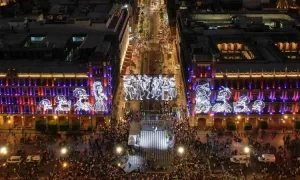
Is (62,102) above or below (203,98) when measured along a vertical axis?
below

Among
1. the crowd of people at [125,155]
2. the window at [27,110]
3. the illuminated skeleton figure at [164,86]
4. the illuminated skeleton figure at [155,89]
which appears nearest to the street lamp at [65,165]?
the crowd of people at [125,155]

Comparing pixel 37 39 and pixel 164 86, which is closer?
pixel 164 86

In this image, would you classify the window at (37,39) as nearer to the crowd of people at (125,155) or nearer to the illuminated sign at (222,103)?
the crowd of people at (125,155)

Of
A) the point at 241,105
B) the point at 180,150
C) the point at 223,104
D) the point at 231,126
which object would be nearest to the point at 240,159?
the point at 180,150

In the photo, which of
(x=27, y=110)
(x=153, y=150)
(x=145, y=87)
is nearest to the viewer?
(x=153, y=150)

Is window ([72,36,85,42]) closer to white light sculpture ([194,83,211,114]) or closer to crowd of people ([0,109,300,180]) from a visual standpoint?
crowd of people ([0,109,300,180])

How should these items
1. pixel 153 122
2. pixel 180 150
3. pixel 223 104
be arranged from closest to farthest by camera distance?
pixel 180 150 < pixel 153 122 < pixel 223 104

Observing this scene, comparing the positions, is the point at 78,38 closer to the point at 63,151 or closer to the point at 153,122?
the point at 153,122
